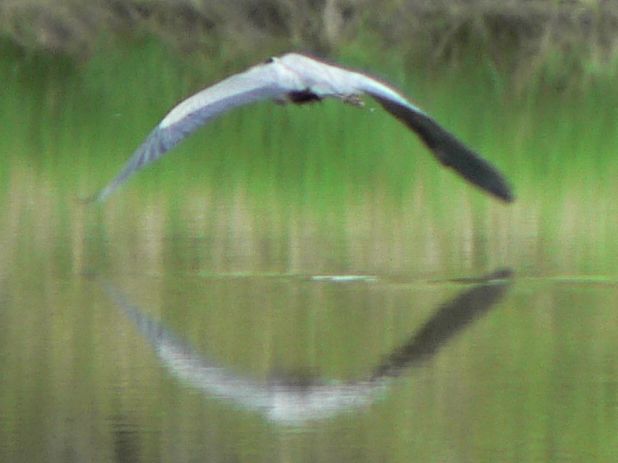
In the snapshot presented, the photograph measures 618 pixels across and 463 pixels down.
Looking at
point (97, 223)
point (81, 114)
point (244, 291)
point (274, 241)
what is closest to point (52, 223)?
point (97, 223)

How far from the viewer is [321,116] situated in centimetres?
1127

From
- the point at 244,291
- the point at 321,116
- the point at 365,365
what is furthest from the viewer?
the point at 321,116

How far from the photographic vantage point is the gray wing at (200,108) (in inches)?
232

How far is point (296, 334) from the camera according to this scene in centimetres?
591

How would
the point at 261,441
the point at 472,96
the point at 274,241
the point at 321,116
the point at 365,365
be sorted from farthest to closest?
the point at 472,96 → the point at 321,116 → the point at 274,241 → the point at 365,365 → the point at 261,441

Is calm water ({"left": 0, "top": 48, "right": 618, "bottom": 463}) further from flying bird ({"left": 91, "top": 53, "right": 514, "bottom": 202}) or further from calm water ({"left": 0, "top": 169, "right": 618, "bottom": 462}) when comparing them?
flying bird ({"left": 91, "top": 53, "right": 514, "bottom": 202})

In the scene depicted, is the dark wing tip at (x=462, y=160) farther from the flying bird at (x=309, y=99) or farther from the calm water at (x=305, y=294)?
the calm water at (x=305, y=294)

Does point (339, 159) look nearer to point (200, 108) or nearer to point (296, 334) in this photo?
point (200, 108)

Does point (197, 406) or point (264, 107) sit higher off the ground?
point (264, 107)

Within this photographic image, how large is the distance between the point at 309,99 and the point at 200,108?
56 cm

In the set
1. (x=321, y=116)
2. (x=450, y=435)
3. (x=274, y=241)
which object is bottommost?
(x=450, y=435)

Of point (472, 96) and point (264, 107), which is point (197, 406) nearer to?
point (264, 107)

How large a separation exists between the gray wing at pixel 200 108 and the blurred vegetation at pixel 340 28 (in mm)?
7747

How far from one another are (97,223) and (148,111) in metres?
3.48
